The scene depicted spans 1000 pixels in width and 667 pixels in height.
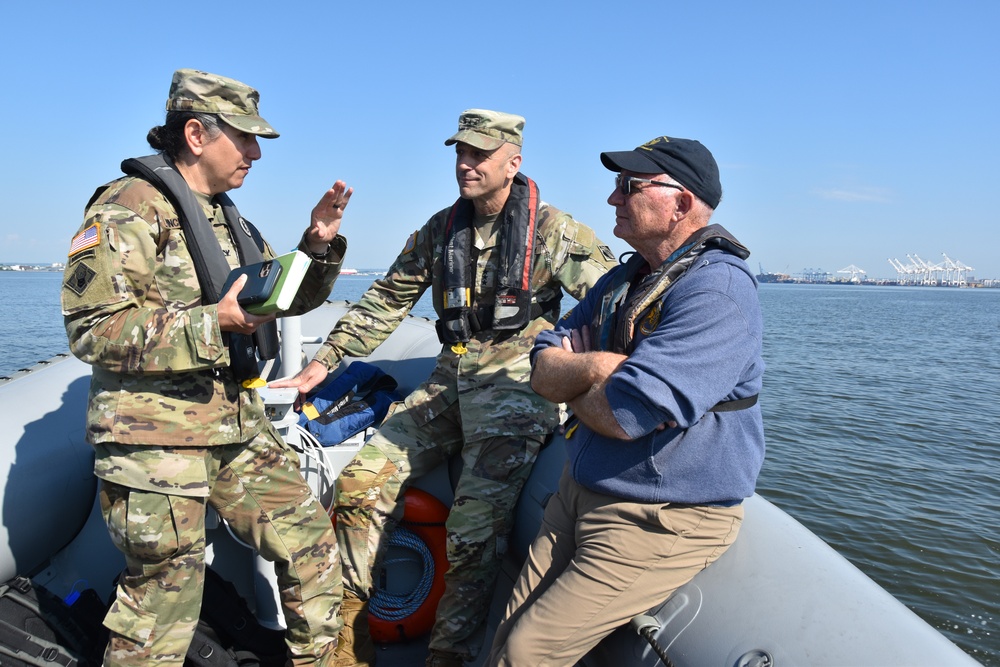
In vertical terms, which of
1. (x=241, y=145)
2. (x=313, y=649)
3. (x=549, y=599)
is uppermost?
(x=241, y=145)

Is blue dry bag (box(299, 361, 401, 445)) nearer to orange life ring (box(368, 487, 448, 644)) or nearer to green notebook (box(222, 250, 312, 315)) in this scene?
orange life ring (box(368, 487, 448, 644))

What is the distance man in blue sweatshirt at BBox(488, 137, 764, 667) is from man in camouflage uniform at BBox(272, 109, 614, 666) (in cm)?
69

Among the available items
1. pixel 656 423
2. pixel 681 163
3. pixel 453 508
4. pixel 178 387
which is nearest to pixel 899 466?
pixel 453 508

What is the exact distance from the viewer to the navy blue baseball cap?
204 cm

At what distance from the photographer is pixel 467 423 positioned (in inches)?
116

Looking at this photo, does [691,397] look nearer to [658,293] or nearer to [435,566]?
[658,293]

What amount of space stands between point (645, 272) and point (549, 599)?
97 cm

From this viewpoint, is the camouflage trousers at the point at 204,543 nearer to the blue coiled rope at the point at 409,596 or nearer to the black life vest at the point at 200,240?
the black life vest at the point at 200,240

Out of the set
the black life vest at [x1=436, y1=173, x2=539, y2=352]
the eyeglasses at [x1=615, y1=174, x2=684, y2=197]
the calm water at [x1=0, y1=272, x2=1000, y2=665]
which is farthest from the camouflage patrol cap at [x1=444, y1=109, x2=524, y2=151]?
the calm water at [x1=0, y1=272, x2=1000, y2=665]

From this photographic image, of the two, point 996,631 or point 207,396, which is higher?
point 207,396

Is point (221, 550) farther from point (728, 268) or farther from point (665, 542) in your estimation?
point (728, 268)

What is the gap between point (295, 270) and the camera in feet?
6.43

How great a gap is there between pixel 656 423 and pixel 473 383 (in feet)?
4.26

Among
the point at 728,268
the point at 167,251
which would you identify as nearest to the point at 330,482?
the point at 167,251
